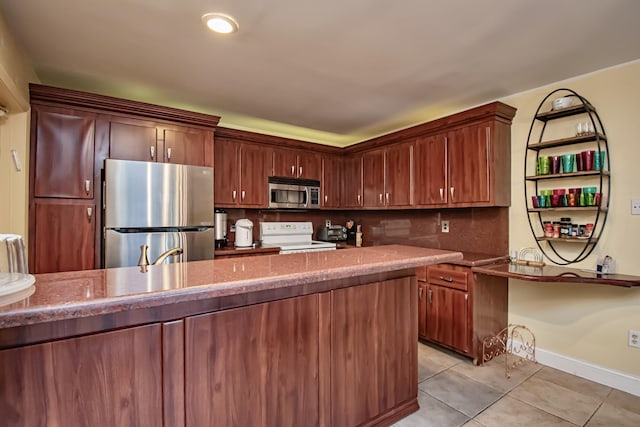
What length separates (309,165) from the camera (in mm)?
4281

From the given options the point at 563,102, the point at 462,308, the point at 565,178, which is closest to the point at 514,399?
the point at 462,308

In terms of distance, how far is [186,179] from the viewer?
9.57 feet

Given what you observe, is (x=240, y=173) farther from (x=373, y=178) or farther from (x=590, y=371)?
(x=590, y=371)

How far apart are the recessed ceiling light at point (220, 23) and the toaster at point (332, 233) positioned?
3.00m

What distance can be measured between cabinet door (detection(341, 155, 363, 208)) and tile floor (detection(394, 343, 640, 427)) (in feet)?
7.69

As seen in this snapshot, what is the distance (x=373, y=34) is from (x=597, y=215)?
2.19m

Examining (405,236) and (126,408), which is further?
(405,236)

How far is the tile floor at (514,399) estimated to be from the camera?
77.9 inches

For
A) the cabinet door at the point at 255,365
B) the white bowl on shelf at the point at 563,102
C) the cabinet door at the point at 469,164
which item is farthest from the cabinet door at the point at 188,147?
the white bowl on shelf at the point at 563,102

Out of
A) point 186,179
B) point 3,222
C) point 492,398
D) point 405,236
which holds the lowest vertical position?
point 492,398

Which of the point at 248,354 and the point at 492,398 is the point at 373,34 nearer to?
the point at 248,354

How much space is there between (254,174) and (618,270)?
3.49m

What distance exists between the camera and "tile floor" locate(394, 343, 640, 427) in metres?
1.98

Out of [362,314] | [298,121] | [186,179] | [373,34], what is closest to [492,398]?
[362,314]
